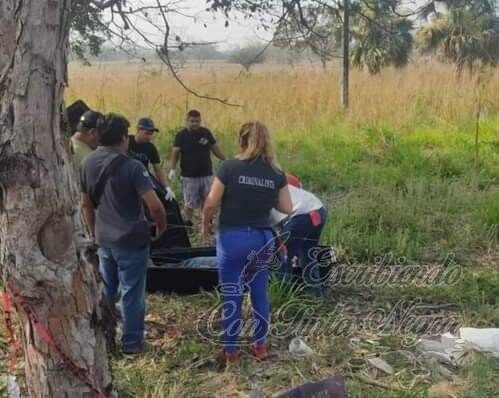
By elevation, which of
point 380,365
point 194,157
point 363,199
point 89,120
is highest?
point 89,120

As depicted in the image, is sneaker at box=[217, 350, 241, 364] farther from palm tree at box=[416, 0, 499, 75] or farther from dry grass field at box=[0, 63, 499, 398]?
palm tree at box=[416, 0, 499, 75]

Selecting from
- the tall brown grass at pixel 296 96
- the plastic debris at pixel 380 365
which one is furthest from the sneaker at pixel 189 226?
the tall brown grass at pixel 296 96

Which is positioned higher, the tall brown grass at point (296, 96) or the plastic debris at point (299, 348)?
the tall brown grass at point (296, 96)

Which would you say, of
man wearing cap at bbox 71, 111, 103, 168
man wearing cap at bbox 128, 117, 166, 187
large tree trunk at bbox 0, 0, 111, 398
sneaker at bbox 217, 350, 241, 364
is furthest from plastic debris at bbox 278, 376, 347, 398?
man wearing cap at bbox 128, 117, 166, 187

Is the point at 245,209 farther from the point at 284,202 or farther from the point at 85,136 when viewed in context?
the point at 85,136

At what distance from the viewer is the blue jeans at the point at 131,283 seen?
4.18 meters

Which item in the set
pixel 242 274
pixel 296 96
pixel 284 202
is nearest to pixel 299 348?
pixel 242 274

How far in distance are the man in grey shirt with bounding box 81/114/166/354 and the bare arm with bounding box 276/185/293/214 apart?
0.70 meters

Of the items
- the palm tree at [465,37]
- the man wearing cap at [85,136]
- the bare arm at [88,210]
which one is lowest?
the bare arm at [88,210]

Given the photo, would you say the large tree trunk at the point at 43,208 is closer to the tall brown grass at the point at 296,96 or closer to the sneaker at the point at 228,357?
the sneaker at the point at 228,357

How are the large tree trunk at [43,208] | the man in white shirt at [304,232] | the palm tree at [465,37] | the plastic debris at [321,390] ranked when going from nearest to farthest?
the large tree trunk at [43,208], the plastic debris at [321,390], the man in white shirt at [304,232], the palm tree at [465,37]

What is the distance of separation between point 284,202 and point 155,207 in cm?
76

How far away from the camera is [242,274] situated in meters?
4.09

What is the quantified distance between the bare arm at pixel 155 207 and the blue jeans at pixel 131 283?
0.17 meters
